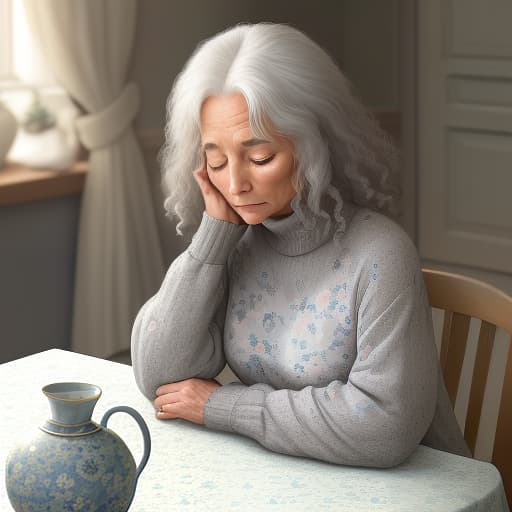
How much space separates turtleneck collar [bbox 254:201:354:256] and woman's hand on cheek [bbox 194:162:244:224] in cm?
6

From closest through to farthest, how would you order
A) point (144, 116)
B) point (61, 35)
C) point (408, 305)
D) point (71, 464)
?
point (71, 464) → point (408, 305) → point (61, 35) → point (144, 116)

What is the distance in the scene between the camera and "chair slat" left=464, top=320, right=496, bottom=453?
1830 mm

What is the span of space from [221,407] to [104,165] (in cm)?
226

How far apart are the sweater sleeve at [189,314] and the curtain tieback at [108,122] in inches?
82.0

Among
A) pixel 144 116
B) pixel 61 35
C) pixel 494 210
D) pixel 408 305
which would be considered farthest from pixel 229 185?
pixel 494 210

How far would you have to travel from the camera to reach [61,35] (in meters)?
3.64

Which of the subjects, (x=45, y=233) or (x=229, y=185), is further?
(x=45, y=233)

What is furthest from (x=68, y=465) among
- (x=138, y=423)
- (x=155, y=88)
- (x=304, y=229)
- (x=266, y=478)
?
(x=155, y=88)

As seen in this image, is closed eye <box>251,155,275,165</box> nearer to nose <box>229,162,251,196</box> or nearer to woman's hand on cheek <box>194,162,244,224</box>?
nose <box>229,162,251,196</box>

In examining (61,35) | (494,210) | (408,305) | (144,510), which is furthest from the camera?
(494,210)

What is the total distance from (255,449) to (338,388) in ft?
0.52

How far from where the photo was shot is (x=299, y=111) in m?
1.60

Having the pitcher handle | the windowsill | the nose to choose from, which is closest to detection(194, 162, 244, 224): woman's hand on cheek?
the nose

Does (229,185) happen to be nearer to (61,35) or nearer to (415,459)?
(415,459)
